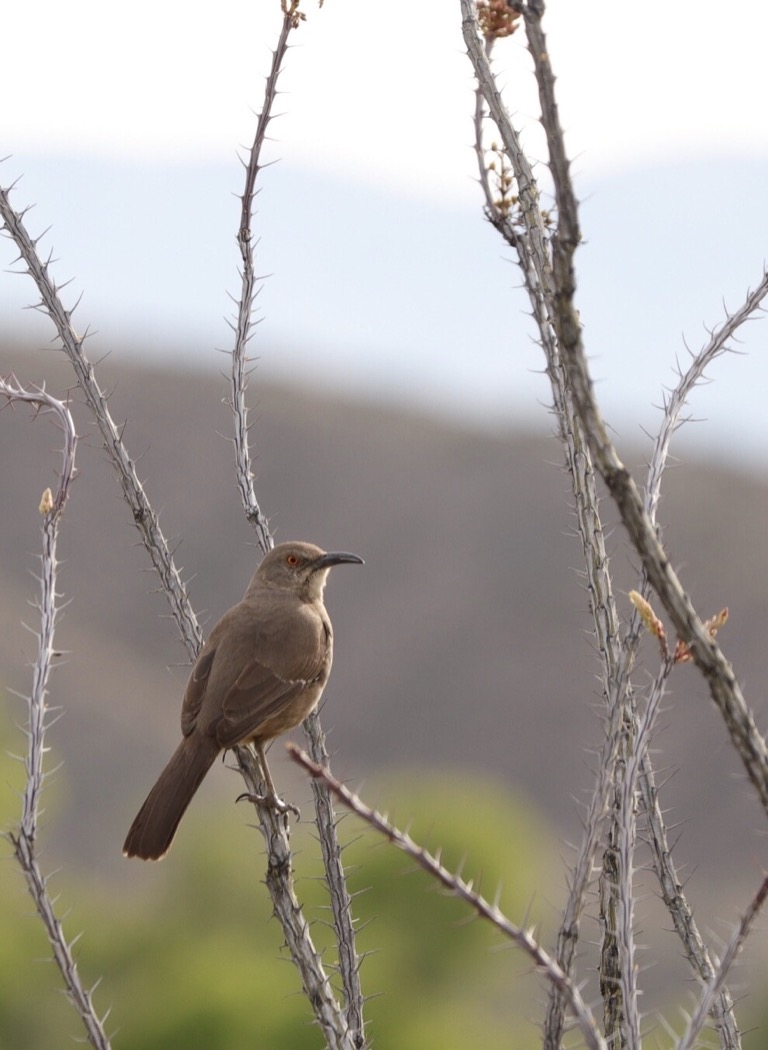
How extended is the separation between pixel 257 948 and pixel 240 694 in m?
16.2

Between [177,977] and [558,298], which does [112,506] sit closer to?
[177,977]

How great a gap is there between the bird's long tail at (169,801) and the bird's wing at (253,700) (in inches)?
3.3

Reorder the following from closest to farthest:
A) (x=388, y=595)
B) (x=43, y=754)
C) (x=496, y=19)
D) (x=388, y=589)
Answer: (x=43, y=754), (x=496, y=19), (x=388, y=595), (x=388, y=589)

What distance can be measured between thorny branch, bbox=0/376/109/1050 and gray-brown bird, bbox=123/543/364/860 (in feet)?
4.27

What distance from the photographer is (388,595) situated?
66688 mm

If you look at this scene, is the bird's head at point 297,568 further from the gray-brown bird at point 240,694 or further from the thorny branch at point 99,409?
the thorny branch at point 99,409

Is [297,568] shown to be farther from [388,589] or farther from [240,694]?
[388,589]

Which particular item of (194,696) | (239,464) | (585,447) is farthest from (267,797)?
(585,447)

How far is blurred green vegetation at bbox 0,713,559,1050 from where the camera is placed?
60.2 ft

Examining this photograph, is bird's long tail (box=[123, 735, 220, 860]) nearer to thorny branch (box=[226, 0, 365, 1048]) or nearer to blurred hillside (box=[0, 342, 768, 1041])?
thorny branch (box=[226, 0, 365, 1048])

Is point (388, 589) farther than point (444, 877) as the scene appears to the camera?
Yes

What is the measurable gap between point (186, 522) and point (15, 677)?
2182 cm

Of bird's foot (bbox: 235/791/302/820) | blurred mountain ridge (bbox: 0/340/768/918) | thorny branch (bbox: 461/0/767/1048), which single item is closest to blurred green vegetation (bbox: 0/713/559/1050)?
bird's foot (bbox: 235/791/302/820)

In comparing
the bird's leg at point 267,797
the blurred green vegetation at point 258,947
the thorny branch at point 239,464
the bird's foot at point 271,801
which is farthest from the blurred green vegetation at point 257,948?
the thorny branch at point 239,464
